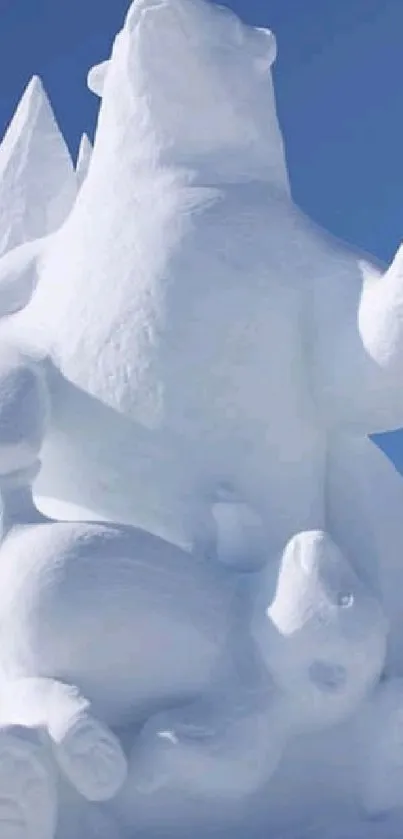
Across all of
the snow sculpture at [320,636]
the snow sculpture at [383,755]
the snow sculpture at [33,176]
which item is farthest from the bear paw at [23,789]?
the snow sculpture at [33,176]

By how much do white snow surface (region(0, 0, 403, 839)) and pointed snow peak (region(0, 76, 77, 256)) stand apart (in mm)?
500

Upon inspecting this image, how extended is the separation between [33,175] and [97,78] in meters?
0.59

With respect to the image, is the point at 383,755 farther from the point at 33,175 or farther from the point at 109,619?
the point at 33,175

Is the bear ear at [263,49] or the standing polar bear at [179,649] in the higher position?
the bear ear at [263,49]

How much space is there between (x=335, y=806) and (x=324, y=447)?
22.0 inches

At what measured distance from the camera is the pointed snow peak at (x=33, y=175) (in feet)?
9.52

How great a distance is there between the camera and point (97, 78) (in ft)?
7.95

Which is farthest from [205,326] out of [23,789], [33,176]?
[33,176]

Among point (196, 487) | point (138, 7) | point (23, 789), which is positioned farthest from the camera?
point (138, 7)

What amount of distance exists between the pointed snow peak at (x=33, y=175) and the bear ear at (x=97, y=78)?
19.6 inches

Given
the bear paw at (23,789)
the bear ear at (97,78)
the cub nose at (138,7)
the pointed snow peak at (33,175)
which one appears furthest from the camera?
the pointed snow peak at (33,175)

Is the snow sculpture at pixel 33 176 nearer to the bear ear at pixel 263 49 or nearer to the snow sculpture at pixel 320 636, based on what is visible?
the bear ear at pixel 263 49

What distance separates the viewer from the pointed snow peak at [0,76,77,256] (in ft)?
9.52

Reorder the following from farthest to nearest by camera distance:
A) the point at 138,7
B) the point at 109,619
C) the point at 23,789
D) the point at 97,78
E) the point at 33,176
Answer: the point at 33,176 → the point at 97,78 → the point at 138,7 → the point at 109,619 → the point at 23,789
